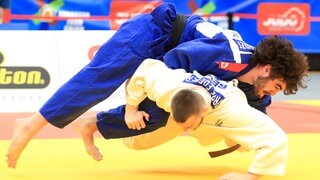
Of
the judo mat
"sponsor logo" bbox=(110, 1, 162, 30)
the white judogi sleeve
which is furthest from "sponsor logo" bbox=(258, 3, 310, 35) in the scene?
the white judogi sleeve

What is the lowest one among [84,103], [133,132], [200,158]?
[200,158]

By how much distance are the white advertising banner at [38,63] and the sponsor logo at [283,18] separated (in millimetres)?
3741

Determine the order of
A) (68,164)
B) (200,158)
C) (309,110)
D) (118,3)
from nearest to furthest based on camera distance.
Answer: (68,164) < (200,158) < (309,110) < (118,3)

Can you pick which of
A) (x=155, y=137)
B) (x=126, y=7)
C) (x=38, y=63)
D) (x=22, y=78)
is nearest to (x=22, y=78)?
(x=22, y=78)

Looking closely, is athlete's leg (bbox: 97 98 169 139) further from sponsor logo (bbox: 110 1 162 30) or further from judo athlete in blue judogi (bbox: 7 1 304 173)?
sponsor logo (bbox: 110 1 162 30)

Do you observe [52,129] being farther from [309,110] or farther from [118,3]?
[118,3]

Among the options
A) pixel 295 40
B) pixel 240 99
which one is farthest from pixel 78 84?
pixel 295 40

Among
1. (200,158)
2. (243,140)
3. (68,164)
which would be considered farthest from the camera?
(200,158)

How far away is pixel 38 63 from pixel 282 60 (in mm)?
3396

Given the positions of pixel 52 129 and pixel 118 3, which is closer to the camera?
pixel 52 129

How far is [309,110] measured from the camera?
5781 mm

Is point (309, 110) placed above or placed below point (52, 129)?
below

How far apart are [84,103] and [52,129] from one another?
1754 mm

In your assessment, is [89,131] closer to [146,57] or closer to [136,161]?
[136,161]
